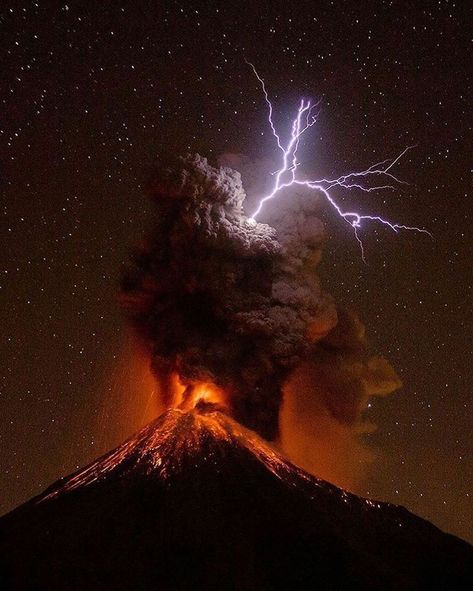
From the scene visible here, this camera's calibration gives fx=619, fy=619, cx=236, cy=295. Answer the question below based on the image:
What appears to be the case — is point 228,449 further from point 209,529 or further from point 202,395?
point 209,529

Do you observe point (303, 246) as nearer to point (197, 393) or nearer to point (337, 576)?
point (197, 393)

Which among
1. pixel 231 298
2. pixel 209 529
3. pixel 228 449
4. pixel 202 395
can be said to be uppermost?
pixel 231 298

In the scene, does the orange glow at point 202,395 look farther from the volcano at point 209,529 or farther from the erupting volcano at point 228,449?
the volcano at point 209,529

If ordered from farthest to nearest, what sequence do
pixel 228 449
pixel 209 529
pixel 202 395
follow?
1. pixel 202 395
2. pixel 228 449
3. pixel 209 529

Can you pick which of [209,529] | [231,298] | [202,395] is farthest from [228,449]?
[231,298]

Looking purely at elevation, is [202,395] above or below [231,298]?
below

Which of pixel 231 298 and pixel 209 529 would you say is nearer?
pixel 209 529
